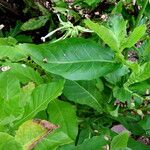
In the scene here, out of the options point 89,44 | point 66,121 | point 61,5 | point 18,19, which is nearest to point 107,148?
point 66,121

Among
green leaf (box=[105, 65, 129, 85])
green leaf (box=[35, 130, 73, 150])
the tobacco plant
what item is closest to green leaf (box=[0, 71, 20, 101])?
the tobacco plant

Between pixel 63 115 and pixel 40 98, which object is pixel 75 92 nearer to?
pixel 63 115

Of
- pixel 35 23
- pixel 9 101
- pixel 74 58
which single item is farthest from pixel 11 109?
pixel 35 23

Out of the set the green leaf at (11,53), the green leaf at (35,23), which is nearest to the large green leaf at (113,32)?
the green leaf at (11,53)

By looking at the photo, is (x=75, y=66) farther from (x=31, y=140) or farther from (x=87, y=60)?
(x=31, y=140)

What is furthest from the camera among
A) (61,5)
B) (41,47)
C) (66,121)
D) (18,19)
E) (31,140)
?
(18,19)

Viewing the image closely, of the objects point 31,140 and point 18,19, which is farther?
point 18,19

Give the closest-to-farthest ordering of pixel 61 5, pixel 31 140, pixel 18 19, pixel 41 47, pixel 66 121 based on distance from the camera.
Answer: pixel 31 140 < pixel 41 47 < pixel 66 121 < pixel 61 5 < pixel 18 19
